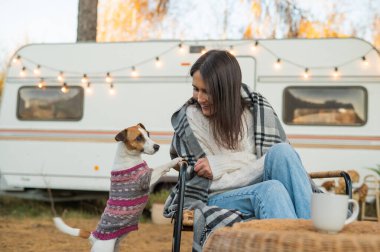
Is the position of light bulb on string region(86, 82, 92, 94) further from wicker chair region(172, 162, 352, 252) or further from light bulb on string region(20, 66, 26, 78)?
wicker chair region(172, 162, 352, 252)

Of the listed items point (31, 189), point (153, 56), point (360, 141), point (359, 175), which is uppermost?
point (153, 56)

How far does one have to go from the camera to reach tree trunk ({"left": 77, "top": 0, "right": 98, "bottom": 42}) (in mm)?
8617

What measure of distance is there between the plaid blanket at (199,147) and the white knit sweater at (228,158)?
3cm

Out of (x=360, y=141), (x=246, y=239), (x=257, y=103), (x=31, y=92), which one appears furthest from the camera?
(x=31, y=92)

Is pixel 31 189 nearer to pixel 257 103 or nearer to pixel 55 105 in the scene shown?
pixel 55 105

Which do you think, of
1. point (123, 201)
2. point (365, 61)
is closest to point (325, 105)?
point (365, 61)

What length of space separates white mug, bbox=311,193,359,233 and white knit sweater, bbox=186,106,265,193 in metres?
0.91

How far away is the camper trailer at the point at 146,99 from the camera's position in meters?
6.24

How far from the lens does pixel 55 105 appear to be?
7141 millimetres

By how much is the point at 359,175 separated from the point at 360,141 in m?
0.38

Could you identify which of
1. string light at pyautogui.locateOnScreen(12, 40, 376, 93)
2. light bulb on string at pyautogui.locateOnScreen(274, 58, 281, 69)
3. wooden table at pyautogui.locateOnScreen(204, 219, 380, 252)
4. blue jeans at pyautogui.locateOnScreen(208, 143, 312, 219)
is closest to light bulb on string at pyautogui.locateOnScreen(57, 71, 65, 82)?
string light at pyautogui.locateOnScreen(12, 40, 376, 93)

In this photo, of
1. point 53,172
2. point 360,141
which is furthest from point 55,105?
point 360,141

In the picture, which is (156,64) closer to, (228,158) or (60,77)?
(60,77)

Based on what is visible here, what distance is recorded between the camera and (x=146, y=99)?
6793 mm
